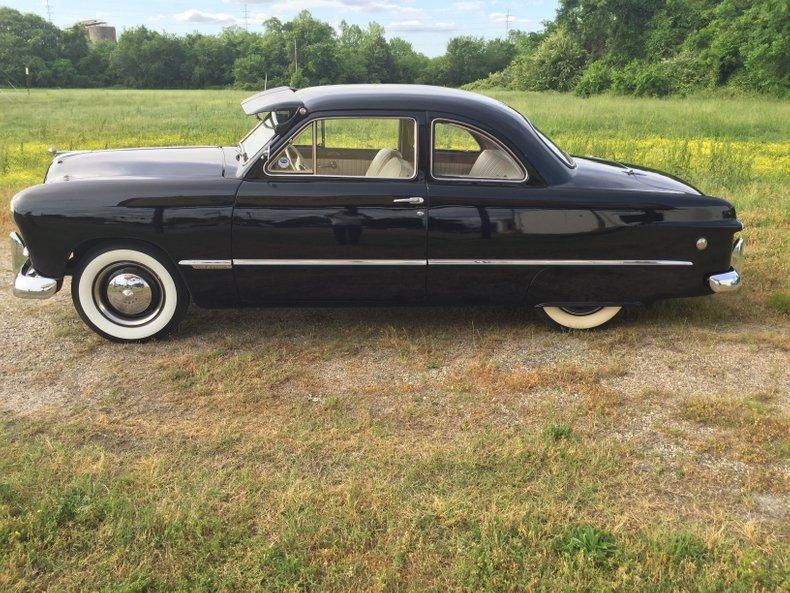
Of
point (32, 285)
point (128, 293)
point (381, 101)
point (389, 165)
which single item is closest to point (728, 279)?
point (389, 165)

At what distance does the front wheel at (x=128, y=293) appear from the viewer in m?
4.38

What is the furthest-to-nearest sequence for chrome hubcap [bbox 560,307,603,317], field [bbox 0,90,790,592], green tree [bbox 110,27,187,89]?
1. green tree [bbox 110,27,187,89]
2. chrome hubcap [bbox 560,307,603,317]
3. field [bbox 0,90,790,592]

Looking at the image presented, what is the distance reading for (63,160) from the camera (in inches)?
196

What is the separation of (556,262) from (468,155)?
98cm

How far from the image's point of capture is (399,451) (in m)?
3.32

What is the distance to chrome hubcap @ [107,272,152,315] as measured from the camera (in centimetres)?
443

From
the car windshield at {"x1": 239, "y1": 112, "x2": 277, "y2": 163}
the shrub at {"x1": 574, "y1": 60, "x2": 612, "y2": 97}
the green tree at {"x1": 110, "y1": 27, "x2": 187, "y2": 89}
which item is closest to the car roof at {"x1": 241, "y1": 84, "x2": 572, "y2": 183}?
the car windshield at {"x1": 239, "y1": 112, "x2": 277, "y2": 163}

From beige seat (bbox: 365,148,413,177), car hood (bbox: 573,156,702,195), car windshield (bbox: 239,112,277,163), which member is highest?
car windshield (bbox: 239,112,277,163)

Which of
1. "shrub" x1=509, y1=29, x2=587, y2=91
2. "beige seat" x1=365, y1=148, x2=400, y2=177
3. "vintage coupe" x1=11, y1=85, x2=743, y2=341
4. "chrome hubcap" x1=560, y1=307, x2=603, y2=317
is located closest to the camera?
"vintage coupe" x1=11, y1=85, x2=743, y2=341

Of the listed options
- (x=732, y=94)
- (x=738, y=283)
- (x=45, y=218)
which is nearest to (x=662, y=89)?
(x=732, y=94)

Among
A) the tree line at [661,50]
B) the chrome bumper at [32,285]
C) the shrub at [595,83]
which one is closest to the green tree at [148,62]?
the tree line at [661,50]

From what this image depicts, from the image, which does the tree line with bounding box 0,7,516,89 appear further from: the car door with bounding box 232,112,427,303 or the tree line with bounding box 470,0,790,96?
the car door with bounding box 232,112,427,303

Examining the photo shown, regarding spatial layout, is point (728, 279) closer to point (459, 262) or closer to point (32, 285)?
point (459, 262)

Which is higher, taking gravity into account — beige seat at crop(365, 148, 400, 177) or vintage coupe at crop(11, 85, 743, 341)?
beige seat at crop(365, 148, 400, 177)
